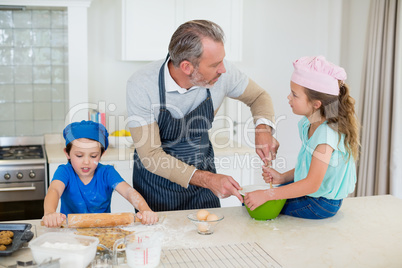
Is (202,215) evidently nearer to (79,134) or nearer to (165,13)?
(79,134)

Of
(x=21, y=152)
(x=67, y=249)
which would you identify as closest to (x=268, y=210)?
(x=67, y=249)

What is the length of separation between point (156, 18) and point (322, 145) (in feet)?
6.48

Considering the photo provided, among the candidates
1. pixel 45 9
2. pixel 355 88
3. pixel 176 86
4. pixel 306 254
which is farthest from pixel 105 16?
pixel 306 254

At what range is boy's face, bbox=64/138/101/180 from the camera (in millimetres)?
2090

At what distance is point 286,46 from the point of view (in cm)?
425

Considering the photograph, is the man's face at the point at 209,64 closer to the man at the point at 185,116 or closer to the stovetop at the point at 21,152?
the man at the point at 185,116

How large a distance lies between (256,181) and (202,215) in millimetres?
2649

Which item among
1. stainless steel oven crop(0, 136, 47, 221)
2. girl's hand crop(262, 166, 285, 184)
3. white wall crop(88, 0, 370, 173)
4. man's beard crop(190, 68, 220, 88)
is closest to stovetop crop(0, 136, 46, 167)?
stainless steel oven crop(0, 136, 47, 221)

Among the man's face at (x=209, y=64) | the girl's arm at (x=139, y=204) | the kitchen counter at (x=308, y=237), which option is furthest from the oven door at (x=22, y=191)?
the man's face at (x=209, y=64)

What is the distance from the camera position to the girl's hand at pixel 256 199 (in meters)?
1.83

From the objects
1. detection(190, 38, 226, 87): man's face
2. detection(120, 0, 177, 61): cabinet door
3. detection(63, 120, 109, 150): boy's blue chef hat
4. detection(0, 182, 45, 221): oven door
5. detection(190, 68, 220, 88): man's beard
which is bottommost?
detection(0, 182, 45, 221): oven door

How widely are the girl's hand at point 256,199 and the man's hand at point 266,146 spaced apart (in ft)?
1.13

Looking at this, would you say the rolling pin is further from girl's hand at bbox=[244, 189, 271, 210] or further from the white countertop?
the white countertop

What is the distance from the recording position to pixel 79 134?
6.82 ft
